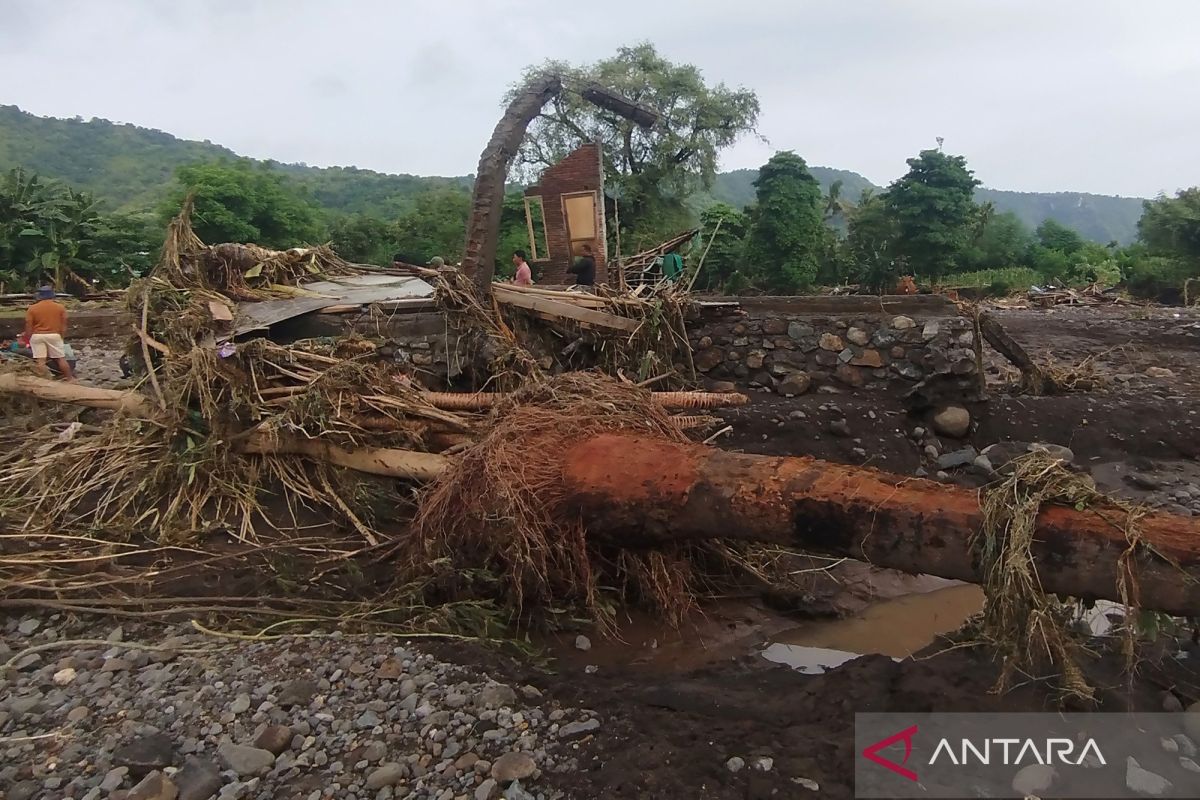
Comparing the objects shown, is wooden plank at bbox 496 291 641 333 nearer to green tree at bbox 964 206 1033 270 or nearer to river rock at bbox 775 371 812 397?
river rock at bbox 775 371 812 397

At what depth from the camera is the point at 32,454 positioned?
5.66 meters

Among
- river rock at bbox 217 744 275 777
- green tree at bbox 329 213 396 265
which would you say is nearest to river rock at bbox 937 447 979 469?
river rock at bbox 217 744 275 777

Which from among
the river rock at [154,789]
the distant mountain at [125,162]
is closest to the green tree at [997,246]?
the river rock at [154,789]

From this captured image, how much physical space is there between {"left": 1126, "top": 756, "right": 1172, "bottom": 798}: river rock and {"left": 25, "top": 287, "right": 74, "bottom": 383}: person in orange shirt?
10.1m

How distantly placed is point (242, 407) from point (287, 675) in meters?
2.55

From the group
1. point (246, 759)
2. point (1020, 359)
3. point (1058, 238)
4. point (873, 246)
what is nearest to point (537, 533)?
point (246, 759)

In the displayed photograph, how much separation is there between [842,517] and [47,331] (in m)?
9.50

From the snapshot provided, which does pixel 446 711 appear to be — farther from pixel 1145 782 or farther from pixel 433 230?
pixel 433 230

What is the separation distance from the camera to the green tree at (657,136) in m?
Result: 26.9

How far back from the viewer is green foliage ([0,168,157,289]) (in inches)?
651

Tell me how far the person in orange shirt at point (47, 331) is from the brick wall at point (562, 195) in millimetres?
7488

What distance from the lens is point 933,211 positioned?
22.0 m

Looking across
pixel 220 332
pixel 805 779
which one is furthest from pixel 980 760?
pixel 220 332

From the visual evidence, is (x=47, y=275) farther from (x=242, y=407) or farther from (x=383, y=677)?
(x=383, y=677)
